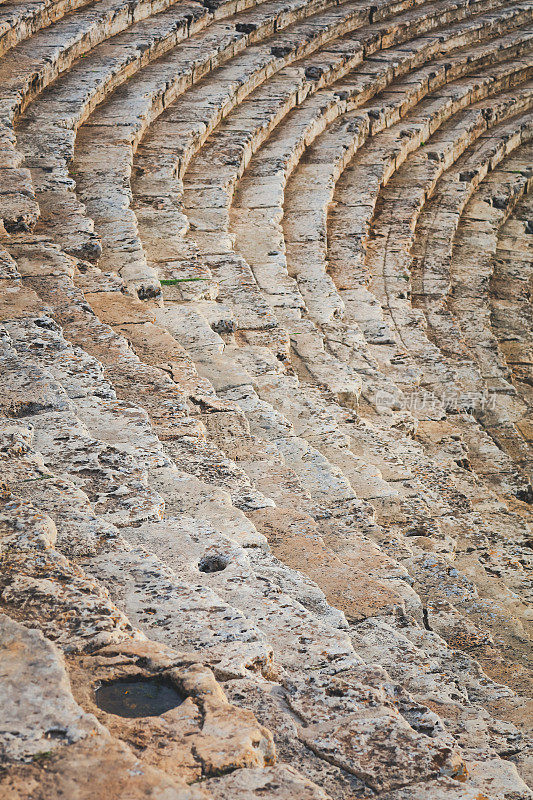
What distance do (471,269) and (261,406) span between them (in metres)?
5.40

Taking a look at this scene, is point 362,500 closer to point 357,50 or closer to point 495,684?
point 495,684

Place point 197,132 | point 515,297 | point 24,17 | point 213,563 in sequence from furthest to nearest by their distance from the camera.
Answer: point 515,297 → point 197,132 → point 24,17 → point 213,563

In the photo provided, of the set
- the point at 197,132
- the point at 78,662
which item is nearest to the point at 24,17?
the point at 197,132

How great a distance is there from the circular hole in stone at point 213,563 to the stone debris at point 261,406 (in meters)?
0.01

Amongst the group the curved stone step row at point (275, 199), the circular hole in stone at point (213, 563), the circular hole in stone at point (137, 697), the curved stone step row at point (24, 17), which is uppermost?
the curved stone step row at point (24, 17)

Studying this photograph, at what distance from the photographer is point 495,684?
11.2ft

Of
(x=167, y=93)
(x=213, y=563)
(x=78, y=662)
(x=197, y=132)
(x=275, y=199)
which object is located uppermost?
(x=167, y=93)

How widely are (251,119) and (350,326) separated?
378cm

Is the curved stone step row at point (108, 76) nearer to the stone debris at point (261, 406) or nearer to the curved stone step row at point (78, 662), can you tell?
the stone debris at point (261, 406)

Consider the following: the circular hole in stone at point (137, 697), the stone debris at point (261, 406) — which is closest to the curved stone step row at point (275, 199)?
the stone debris at point (261, 406)

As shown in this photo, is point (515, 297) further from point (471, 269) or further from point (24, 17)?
point (24, 17)

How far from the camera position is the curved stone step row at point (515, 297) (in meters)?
8.24

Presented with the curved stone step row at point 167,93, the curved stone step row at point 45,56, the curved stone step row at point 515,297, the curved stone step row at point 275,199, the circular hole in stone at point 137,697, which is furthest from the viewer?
the curved stone step row at point 515,297

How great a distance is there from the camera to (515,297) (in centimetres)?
960
